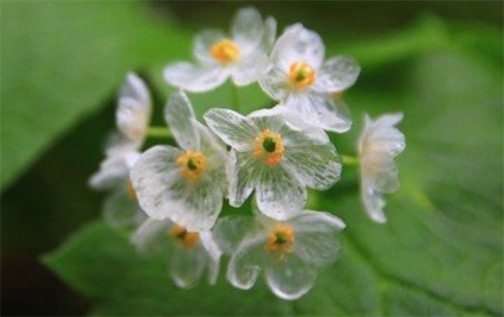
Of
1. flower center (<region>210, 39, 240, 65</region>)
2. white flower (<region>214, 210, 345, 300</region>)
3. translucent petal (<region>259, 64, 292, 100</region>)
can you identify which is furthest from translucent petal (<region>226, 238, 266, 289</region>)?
flower center (<region>210, 39, 240, 65</region>)

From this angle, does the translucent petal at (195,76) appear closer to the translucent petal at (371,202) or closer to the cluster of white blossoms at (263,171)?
the cluster of white blossoms at (263,171)

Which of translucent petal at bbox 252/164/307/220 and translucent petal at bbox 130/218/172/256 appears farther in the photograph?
translucent petal at bbox 130/218/172/256

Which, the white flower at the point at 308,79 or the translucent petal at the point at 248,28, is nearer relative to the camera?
the white flower at the point at 308,79

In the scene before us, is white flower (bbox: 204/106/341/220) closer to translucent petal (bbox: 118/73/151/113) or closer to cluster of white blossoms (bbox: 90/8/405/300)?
cluster of white blossoms (bbox: 90/8/405/300)

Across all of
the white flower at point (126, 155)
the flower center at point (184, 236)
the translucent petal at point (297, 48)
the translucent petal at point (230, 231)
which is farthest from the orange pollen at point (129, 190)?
the translucent petal at point (297, 48)

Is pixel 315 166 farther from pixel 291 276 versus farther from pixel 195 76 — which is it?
pixel 195 76
